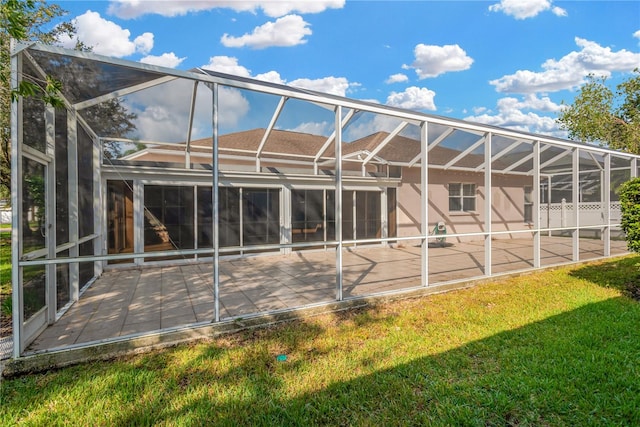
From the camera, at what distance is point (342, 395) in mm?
2293

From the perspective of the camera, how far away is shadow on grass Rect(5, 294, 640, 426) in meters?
2.07

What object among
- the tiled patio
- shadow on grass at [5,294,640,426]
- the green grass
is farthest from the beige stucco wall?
shadow on grass at [5,294,640,426]

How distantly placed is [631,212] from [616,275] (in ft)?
5.76

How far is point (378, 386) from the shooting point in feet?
7.92

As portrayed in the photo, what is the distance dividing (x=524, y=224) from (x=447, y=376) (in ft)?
41.3

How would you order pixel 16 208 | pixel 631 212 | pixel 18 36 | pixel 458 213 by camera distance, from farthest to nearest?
1. pixel 458 213
2. pixel 631 212
3. pixel 16 208
4. pixel 18 36

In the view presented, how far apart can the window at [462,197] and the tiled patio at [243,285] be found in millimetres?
2833

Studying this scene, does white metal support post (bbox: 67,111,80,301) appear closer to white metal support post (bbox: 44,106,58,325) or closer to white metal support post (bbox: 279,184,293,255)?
white metal support post (bbox: 44,106,58,325)

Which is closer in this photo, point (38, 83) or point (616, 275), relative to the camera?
point (38, 83)

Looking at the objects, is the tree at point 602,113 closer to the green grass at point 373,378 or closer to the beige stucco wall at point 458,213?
the beige stucco wall at point 458,213

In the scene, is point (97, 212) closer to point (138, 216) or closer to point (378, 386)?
point (138, 216)

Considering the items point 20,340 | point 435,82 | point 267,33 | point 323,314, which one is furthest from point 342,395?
point 435,82

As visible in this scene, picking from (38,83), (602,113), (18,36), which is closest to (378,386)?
(18,36)

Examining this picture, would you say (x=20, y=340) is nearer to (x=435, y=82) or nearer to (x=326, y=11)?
(x=326, y=11)
